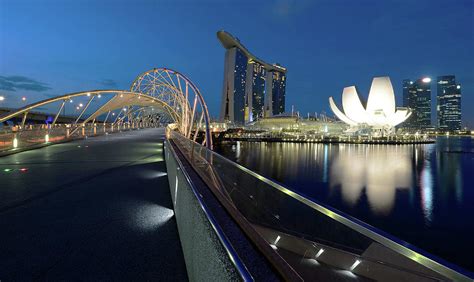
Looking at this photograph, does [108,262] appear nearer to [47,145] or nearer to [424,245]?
[424,245]

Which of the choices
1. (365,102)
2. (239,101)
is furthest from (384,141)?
(239,101)

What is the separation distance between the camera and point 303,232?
3.62 m

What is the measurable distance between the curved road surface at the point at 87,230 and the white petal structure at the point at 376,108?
8228 cm

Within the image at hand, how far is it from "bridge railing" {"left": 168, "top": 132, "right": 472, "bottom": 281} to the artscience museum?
83.9 metres

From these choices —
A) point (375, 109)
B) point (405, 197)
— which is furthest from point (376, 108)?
point (405, 197)

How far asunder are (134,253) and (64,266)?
0.74m

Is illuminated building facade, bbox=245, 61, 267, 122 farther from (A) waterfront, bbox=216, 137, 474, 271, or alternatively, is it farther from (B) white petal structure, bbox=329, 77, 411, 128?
(A) waterfront, bbox=216, 137, 474, 271

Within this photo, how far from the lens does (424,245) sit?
12367 mm

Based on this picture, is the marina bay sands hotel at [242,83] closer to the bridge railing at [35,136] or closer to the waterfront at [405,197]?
the waterfront at [405,197]

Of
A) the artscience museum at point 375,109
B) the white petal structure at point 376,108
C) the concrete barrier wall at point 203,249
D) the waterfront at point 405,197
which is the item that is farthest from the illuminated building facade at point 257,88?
the concrete barrier wall at point 203,249

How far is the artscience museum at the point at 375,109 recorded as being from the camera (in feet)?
256

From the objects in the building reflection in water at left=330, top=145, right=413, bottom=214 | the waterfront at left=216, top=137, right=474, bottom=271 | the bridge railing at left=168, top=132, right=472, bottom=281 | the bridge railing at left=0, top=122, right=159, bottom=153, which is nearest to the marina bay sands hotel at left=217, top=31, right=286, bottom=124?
the building reflection in water at left=330, top=145, right=413, bottom=214

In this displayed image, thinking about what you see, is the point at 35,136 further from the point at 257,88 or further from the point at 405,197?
the point at 257,88

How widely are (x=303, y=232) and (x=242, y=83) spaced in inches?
6536
